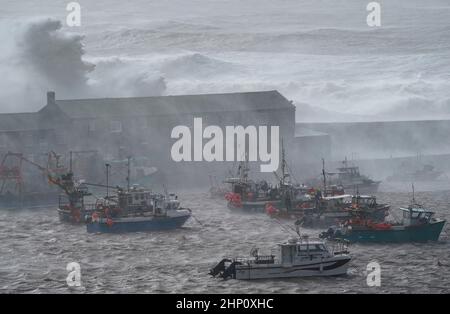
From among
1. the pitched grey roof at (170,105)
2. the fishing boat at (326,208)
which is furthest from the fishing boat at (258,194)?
the pitched grey roof at (170,105)

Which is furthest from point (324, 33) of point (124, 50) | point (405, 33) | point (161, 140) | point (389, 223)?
point (389, 223)

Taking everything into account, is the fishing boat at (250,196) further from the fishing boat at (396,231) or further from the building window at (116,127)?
the building window at (116,127)

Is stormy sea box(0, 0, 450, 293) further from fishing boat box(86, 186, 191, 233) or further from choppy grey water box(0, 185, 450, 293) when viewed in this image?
fishing boat box(86, 186, 191, 233)

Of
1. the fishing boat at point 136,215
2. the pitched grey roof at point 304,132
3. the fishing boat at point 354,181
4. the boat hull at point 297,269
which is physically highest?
the pitched grey roof at point 304,132

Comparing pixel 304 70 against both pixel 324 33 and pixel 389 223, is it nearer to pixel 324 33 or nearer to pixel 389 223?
pixel 324 33

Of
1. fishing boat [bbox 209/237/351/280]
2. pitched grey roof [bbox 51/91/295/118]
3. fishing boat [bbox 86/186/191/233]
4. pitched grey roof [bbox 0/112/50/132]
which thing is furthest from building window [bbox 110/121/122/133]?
fishing boat [bbox 209/237/351/280]

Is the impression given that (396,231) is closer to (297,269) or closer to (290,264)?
(297,269)
